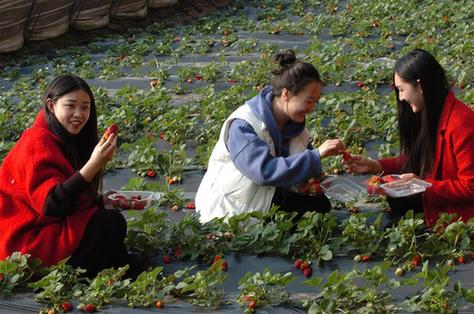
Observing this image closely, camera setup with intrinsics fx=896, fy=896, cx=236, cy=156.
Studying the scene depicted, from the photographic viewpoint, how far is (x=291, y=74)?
13.6ft

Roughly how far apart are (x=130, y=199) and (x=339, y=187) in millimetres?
1014

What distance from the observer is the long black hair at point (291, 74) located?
13.5ft

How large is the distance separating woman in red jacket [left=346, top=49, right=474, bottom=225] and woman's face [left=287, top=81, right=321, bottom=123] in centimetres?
35

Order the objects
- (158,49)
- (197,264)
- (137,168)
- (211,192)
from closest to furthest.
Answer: (197,264) → (211,192) → (137,168) → (158,49)

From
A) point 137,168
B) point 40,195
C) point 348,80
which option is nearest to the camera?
point 40,195

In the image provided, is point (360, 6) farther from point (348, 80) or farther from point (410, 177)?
point (410, 177)

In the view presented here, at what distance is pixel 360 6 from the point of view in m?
12.4

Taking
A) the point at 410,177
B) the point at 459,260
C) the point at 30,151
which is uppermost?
the point at 30,151

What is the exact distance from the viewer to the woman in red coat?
11.8 feet

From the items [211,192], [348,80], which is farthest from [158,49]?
[211,192]

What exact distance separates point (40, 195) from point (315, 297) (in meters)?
1.17

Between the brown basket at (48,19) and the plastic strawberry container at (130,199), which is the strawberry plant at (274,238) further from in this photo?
the brown basket at (48,19)

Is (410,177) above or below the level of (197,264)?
above

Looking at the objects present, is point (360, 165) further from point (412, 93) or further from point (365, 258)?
point (365, 258)
